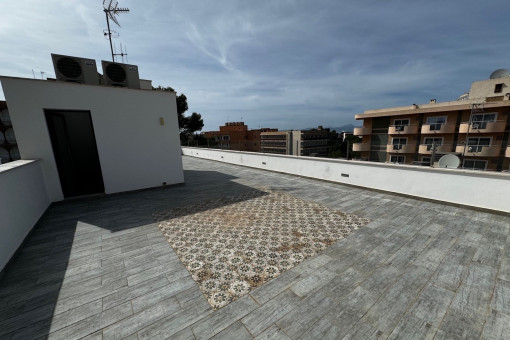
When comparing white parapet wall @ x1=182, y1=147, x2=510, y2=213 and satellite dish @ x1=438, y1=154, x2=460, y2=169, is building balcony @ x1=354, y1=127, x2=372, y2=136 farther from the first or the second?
satellite dish @ x1=438, y1=154, x2=460, y2=169

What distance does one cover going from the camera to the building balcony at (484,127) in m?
14.6

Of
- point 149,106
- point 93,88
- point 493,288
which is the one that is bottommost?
point 493,288

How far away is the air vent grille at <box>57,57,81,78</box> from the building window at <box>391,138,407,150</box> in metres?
24.1

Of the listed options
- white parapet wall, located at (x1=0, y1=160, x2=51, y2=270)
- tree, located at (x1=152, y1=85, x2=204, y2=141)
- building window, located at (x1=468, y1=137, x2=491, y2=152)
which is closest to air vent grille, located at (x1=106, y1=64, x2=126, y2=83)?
white parapet wall, located at (x1=0, y1=160, x2=51, y2=270)

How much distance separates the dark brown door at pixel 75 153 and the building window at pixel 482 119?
24.9m

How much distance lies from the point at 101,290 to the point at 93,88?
526 cm

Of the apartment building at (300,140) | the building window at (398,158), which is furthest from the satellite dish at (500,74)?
the apartment building at (300,140)

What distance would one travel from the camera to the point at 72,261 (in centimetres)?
268

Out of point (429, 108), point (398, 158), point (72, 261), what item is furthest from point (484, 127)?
point (72, 261)

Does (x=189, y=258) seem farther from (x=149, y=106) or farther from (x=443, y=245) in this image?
(x=149, y=106)

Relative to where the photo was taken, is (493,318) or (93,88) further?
(93,88)

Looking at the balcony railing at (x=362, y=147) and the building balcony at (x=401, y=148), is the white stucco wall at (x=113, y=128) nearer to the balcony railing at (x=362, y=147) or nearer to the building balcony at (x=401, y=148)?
the building balcony at (x=401, y=148)

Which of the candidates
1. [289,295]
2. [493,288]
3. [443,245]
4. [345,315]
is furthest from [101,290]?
[443,245]

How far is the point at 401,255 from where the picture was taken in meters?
2.71
